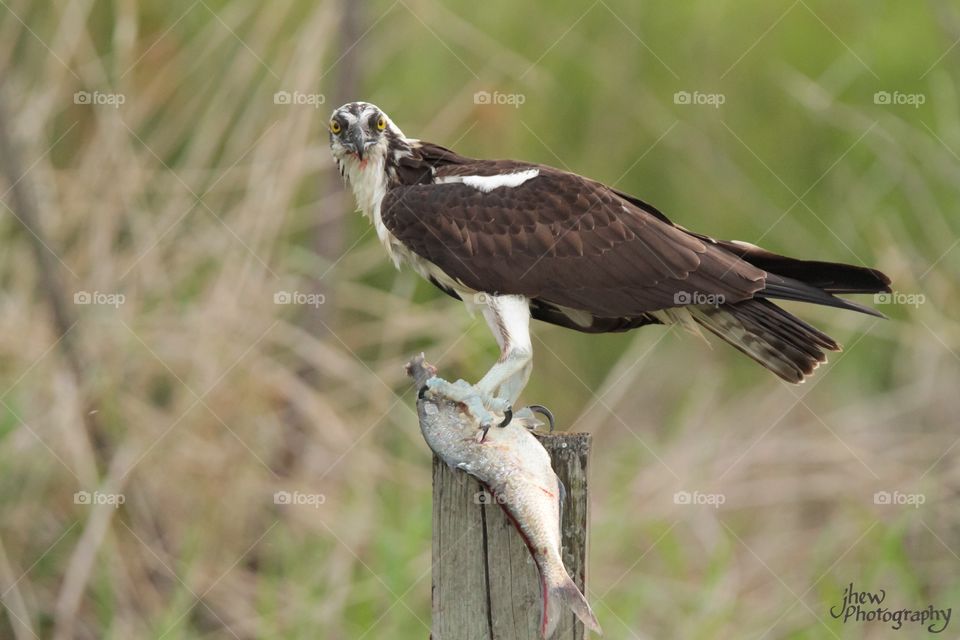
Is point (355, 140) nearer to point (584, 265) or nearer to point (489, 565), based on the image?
point (584, 265)

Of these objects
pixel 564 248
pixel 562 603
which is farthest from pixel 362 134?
pixel 562 603

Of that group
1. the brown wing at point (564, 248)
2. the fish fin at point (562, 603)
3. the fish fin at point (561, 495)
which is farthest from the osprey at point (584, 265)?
the fish fin at point (562, 603)

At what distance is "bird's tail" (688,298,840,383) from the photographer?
5121 mm

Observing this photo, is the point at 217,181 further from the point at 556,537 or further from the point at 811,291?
the point at 556,537

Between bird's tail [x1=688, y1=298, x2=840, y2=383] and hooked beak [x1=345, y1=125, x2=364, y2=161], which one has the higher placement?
Answer: hooked beak [x1=345, y1=125, x2=364, y2=161]

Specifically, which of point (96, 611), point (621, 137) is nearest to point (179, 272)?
point (96, 611)

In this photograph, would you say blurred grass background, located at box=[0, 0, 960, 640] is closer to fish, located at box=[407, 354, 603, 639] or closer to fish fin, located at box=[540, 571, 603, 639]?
fish, located at box=[407, 354, 603, 639]

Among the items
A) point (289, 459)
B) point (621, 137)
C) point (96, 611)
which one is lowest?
point (96, 611)

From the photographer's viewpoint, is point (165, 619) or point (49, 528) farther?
point (49, 528)

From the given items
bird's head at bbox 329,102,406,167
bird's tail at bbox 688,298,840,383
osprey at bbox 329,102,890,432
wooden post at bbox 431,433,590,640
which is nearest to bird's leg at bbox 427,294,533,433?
osprey at bbox 329,102,890,432

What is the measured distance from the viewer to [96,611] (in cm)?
685

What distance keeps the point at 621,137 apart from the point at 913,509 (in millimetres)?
3169

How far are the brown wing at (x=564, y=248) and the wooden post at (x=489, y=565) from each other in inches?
57.6

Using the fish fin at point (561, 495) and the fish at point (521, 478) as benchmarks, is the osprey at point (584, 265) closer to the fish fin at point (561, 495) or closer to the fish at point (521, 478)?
the fish at point (521, 478)
